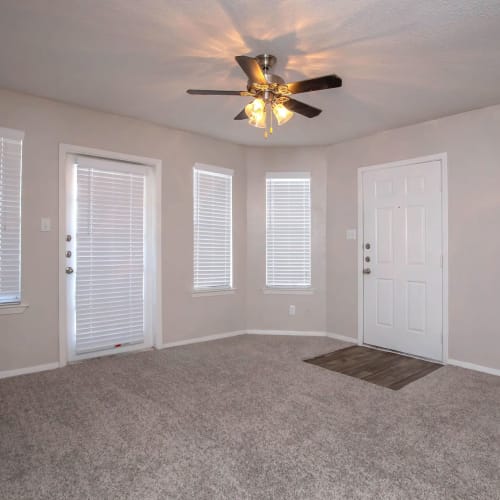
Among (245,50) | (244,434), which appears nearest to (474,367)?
(244,434)

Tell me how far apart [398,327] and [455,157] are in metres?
1.91

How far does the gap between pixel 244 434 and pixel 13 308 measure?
7.91ft

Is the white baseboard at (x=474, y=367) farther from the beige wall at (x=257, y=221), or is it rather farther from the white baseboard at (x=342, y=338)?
the white baseboard at (x=342, y=338)

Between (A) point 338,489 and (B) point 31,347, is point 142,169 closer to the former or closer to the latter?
(B) point 31,347

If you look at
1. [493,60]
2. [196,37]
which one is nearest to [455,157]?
[493,60]

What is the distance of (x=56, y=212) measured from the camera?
11.9ft

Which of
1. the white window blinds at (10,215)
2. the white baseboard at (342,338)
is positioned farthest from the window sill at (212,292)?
the white window blinds at (10,215)

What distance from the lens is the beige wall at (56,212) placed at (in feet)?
11.4

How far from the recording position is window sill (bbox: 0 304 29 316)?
3.35 m

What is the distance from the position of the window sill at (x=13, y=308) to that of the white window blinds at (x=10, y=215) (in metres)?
0.05

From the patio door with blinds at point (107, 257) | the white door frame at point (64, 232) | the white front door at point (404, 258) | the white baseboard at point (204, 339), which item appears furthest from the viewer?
the white baseboard at point (204, 339)

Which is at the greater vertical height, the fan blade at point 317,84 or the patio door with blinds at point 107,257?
the fan blade at point 317,84

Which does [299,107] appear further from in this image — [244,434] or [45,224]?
[45,224]

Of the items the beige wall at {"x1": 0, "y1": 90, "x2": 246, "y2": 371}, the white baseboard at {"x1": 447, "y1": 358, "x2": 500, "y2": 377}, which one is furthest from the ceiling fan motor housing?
the white baseboard at {"x1": 447, "y1": 358, "x2": 500, "y2": 377}
